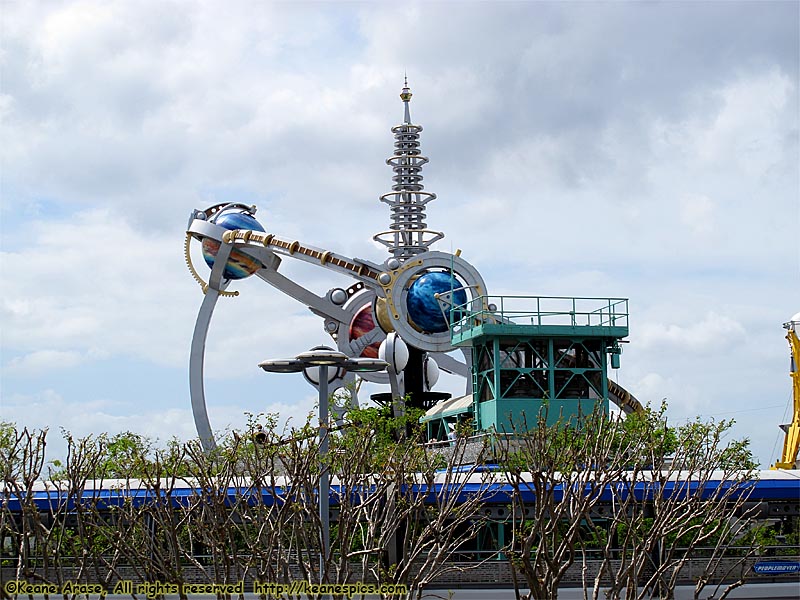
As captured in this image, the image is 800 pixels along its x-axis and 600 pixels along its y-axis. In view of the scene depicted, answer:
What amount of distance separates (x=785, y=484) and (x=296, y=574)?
48.5 feet

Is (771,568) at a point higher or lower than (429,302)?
lower

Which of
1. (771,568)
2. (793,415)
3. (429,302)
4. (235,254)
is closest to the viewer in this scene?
(771,568)

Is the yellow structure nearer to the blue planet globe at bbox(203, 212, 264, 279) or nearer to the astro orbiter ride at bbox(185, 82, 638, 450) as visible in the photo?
the astro orbiter ride at bbox(185, 82, 638, 450)

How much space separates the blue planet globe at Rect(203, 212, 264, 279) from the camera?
6341 centimetres

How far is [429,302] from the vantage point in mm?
56844

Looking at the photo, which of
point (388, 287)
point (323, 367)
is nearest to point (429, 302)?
point (388, 287)

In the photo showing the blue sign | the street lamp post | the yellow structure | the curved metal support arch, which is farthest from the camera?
the curved metal support arch

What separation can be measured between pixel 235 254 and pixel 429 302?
12.6 meters

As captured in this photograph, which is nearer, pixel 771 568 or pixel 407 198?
pixel 771 568

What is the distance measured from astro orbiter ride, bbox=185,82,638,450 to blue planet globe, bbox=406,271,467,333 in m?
0.05

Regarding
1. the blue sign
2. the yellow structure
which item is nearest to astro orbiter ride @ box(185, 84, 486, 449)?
the yellow structure

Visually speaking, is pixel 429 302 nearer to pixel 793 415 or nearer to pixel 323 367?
pixel 793 415

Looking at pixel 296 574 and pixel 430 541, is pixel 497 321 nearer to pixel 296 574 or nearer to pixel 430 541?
pixel 296 574

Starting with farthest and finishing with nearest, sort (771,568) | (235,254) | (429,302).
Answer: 1. (235,254)
2. (429,302)
3. (771,568)
